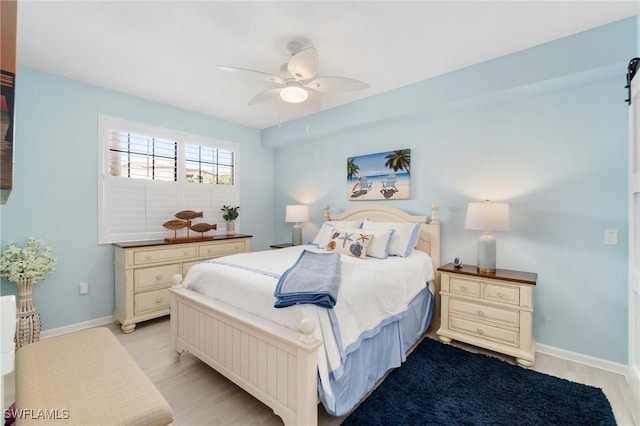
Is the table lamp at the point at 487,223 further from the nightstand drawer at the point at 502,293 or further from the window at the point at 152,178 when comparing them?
the window at the point at 152,178

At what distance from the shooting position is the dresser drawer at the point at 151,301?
3.06 meters

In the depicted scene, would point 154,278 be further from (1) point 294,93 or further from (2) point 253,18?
(2) point 253,18

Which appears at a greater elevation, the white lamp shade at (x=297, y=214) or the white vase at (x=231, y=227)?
the white lamp shade at (x=297, y=214)

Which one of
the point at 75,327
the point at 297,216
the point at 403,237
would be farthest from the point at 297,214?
the point at 75,327

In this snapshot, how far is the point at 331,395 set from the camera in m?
1.60

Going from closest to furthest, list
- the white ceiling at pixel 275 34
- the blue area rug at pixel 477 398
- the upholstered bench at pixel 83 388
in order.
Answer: the upholstered bench at pixel 83 388 → the blue area rug at pixel 477 398 → the white ceiling at pixel 275 34

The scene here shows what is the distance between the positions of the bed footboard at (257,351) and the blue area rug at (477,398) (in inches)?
16.1

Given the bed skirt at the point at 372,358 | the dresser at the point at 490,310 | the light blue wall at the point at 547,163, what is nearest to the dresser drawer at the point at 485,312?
the dresser at the point at 490,310

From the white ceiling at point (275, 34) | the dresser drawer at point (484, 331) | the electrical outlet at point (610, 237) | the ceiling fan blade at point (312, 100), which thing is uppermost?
the white ceiling at point (275, 34)

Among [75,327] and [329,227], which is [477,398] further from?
[75,327]

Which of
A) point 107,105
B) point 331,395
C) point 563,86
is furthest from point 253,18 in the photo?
point 563,86

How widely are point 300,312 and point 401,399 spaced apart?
0.98 m

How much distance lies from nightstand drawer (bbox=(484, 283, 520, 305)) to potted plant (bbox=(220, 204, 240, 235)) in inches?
128

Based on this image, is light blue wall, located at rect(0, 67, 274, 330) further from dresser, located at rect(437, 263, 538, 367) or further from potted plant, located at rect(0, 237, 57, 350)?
dresser, located at rect(437, 263, 538, 367)
